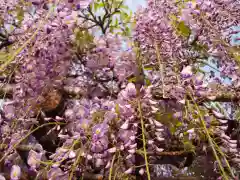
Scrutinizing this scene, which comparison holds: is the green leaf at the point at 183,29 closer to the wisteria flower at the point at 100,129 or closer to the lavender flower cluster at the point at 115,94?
the lavender flower cluster at the point at 115,94

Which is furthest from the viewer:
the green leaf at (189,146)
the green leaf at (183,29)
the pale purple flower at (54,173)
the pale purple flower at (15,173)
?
the green leaf at (183,29)

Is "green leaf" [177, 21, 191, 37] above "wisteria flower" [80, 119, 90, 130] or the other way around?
above

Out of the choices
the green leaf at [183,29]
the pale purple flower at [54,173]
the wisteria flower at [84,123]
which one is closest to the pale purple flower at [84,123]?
the wisteria flower at [84,123]

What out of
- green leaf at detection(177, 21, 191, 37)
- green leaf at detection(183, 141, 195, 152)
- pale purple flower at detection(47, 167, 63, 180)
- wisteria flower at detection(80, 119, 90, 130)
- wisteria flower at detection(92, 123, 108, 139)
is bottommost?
pale purple flower at detection(47, 167, 63, 180)

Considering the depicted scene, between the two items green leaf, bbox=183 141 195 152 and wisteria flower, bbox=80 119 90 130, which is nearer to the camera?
wisteria flower, bbox=80 119 90 130

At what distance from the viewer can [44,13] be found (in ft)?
3.12

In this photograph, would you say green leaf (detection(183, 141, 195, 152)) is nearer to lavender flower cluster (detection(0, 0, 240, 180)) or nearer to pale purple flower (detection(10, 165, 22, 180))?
lavender flower cluster (detection(0, 0, 240, 180))

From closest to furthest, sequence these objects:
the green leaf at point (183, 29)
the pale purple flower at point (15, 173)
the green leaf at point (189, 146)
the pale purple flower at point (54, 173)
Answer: the pale purple flower at point (54, 173) < the pale purple flower at point (15, 173) < the green leaf at point (189, 146) < the green leaf at point (183, 29)

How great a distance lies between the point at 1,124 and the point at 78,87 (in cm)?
27

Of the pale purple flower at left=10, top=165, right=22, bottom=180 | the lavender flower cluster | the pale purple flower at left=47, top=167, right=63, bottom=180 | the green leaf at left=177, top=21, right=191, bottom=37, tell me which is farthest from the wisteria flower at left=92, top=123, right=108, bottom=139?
the green leaf at left=177, top=21, right=191, bottom=37

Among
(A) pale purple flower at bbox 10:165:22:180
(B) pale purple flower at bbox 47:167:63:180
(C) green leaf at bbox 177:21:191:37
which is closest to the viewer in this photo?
(B) pale purple flower at bbox 47:167:63:180

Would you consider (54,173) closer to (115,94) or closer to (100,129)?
(100,129)

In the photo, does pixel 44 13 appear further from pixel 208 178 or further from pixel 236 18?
pixel 208 178

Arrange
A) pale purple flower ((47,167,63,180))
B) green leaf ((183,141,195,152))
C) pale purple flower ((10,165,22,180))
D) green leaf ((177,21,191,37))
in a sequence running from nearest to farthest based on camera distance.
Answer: pale purple flower ((47,167,63,180)) → pale purple flower ((10,165,22,180)) → green leaf ((183,141,195,152)) → green leaf ((177,21,191,37))
